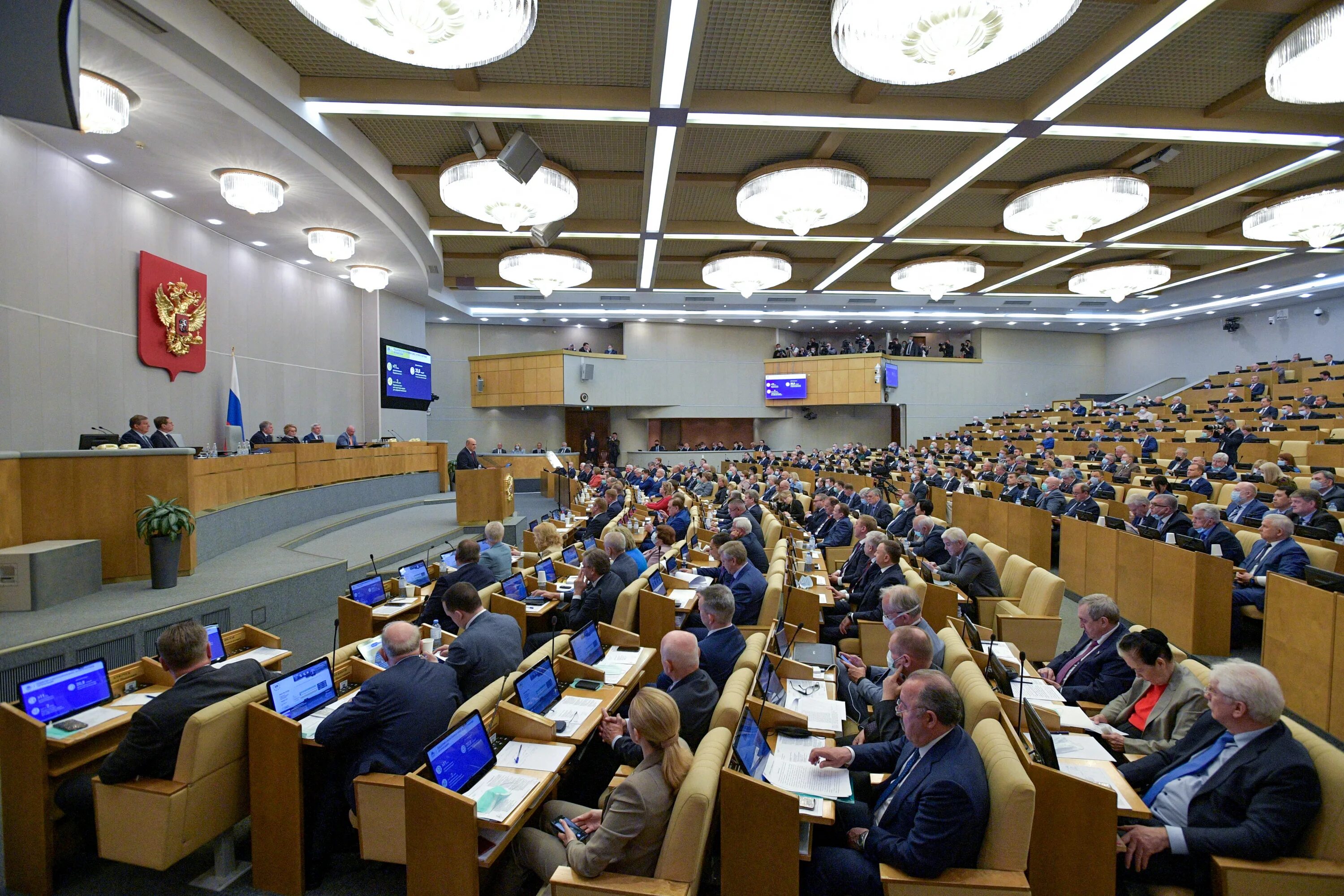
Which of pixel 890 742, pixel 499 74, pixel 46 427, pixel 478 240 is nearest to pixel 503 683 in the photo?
pixel 890 742

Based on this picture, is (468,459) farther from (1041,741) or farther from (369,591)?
(1041,741)

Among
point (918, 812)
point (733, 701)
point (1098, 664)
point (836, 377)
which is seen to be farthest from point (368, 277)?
point (836, 377)

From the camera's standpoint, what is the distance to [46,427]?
6.91 meters

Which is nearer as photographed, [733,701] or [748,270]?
[733,701]

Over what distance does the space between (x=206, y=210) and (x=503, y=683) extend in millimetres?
9147

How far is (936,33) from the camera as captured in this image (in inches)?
164

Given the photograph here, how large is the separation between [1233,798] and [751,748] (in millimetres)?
1656

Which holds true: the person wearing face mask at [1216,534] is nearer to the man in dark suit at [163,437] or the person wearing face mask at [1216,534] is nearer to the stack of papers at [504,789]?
the stack of papers at [504,789]

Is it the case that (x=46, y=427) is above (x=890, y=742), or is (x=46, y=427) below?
above

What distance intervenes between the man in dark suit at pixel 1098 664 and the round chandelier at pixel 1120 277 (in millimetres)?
Result: 11686

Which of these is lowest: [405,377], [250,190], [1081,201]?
[405,377]

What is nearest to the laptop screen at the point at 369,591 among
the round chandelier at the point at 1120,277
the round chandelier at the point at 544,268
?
the round chandelier at the point at 544,268

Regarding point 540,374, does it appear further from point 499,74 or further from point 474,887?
point 474,887

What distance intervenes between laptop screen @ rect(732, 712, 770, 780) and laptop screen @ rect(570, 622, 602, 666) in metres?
1.35
